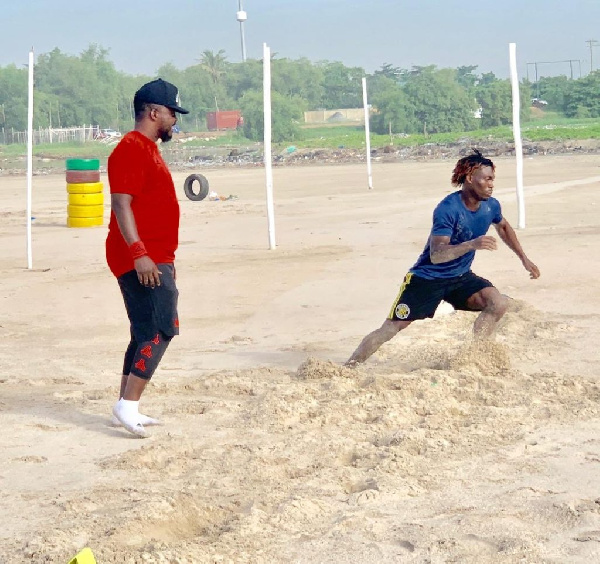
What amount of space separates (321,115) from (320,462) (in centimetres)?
11627

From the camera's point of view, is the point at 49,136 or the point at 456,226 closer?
the point at 456,226

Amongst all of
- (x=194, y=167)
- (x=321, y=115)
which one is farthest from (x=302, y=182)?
(x=321, y=115)

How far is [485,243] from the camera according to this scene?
22.6 ft

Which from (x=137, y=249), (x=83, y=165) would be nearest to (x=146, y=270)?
(x=137, y=249)

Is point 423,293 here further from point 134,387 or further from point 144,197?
point 144,197

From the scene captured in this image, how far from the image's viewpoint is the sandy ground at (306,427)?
468cm

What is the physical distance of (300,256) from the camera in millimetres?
14727

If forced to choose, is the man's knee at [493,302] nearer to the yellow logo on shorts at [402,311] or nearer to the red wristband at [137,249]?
the yellow logo on shorts at [402,311]

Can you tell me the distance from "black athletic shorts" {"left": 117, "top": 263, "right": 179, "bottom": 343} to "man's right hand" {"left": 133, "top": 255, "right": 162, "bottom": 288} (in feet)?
0.52

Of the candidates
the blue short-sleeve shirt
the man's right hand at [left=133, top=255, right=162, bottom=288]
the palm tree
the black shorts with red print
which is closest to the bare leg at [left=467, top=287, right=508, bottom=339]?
the blue short-sleeve shirt

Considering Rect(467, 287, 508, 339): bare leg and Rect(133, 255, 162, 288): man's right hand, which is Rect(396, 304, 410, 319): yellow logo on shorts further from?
Rect(133, 255, 162, 288): man's right hand

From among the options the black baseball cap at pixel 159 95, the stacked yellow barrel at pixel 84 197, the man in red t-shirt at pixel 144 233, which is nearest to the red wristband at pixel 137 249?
the man in red t-shirt at pixel 144 233

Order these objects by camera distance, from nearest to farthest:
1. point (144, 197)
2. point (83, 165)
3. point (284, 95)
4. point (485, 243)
Result: point (144, 197), point (485, 243), point (83, 165), point (284, 95)

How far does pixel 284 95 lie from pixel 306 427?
4506 inches
